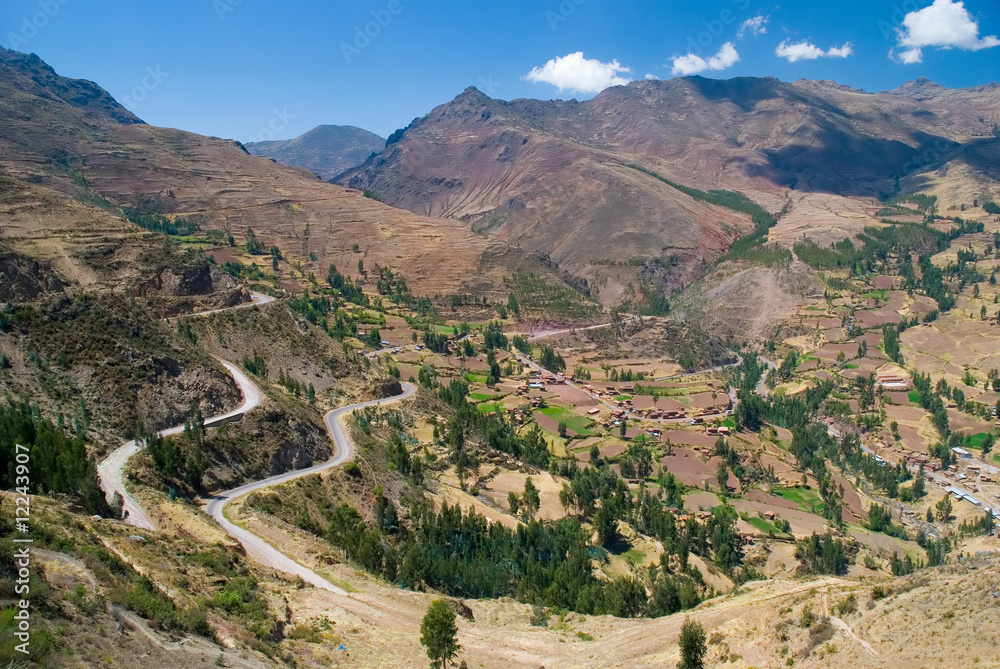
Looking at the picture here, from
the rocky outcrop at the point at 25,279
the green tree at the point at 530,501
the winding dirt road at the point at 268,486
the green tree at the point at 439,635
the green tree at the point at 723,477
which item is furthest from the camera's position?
the green tree at the point at 723,477

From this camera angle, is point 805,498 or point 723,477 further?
point 805,498

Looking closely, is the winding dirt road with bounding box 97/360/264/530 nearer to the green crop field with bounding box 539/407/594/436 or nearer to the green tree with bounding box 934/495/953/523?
the green crop field with bounding box 539/407/594/436

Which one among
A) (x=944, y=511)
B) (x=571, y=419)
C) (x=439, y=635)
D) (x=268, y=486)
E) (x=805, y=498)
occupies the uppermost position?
(x=571, y=419)

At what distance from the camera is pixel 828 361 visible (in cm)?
16438

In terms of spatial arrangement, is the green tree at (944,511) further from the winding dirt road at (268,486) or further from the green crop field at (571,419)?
the winding dirt road at (268,486)

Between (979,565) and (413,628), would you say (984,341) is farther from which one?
(413,628)

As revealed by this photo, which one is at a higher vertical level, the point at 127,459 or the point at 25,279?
the point at 25,279

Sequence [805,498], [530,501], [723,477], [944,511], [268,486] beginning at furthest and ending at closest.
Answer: [805,498]
[723,477]
[944,511]
[530,501]
[268,486]

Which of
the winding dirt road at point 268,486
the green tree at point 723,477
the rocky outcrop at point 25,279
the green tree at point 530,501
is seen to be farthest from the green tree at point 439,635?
the green tree at point 723,477

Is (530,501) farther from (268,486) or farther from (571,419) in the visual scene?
(571,419)

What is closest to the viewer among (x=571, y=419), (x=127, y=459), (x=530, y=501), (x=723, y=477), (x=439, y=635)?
(x=439, y=635)

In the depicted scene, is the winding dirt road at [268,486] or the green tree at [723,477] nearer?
the winding dirt road at [268,486]

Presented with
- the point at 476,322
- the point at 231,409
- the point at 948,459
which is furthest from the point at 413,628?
the point at 476,322

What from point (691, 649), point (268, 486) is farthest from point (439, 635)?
point (268, 486)
